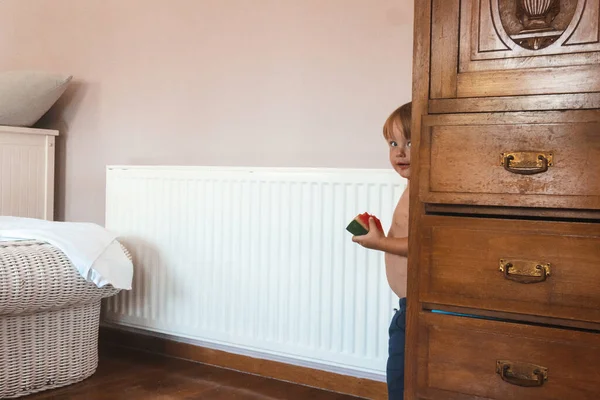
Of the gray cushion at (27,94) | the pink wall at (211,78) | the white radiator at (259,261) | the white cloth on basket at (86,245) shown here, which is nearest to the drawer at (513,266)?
the white radiator at (259,261)

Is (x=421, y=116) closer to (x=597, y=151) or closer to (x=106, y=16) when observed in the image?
(x=597, y=151)

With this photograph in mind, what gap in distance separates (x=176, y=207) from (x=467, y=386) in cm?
134

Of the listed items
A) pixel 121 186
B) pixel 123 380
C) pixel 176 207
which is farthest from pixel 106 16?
pixel 123 380

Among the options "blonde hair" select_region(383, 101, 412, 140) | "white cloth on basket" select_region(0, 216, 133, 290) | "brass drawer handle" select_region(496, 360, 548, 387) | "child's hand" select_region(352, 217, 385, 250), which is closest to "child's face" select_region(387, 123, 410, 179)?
"blonde hair" select_region(383, 101, 412, 140)

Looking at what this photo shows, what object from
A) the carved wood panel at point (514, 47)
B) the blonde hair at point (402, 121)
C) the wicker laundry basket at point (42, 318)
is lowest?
the wicker laundry basket at point (42, 318)

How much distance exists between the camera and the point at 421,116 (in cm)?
110

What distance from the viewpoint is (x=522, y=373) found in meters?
1.04

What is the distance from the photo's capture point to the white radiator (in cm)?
188

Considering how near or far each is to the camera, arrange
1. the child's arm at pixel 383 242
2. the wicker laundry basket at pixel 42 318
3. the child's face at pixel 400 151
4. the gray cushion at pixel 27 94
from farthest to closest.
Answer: the gray cushion at pixel 27 94 → the wicker laundry basket at pixel 42 318 → the child's face at pixel 400 151 → the child's arm at pixel 383 242

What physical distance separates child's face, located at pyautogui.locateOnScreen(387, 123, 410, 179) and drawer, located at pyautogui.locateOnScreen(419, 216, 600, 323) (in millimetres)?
381

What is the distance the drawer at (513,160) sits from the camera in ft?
3.25

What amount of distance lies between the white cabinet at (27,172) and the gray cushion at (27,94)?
0.15 ft

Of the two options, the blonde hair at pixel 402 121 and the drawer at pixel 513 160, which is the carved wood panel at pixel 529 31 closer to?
the drawer at pixel 513 160

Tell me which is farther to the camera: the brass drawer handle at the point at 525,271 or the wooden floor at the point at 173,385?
the wooden floor at the point at 173,385
